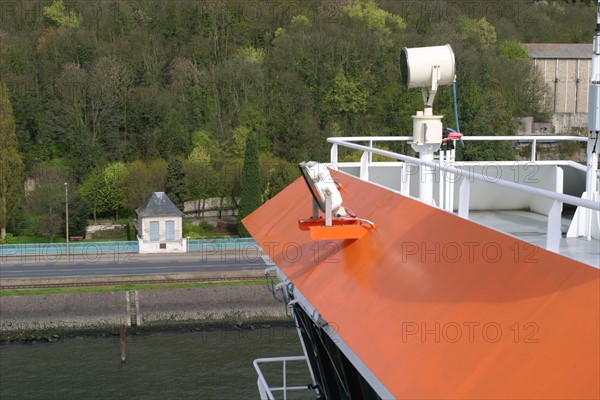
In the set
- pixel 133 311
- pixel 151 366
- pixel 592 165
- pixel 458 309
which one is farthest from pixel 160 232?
pixel 458 309

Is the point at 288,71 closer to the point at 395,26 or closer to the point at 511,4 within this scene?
the point at 395,26

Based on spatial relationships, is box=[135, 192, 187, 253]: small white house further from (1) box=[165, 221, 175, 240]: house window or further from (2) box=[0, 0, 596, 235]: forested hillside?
Result: (2) box=[0, 0, 596, 235]: forested hillside

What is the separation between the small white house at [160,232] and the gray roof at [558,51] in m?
43.5

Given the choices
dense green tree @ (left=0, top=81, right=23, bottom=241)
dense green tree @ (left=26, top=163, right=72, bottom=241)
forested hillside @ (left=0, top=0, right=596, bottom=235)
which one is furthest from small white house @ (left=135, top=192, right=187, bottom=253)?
dense green tree @ (left=0, top=81, right=23, bottom=241)

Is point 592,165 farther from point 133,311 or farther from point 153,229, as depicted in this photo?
point 153,229

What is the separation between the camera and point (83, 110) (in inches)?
2170

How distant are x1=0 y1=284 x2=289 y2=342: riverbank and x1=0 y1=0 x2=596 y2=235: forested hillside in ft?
36.4

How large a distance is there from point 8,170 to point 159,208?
9.72 meters

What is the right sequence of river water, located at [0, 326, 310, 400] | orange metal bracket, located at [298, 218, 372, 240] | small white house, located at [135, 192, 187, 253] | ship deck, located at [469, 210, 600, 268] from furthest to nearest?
small white house, located at [135, 192, 187, 253]
river water, located at [0, 326, 310, 400]
orange metal bracket, located at [298, 218, 372, 240]
ship deck, located at [469, 210, 600, 268]

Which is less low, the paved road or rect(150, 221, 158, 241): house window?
rect(150, 221, 158, 241): house window

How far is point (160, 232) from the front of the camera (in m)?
41.4

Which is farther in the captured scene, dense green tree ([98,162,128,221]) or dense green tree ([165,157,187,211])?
dense green tree ([98,162,128,221])

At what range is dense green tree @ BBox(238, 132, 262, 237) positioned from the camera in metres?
44.2

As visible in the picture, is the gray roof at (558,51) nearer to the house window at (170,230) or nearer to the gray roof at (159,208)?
the gray roof at (159,208)
